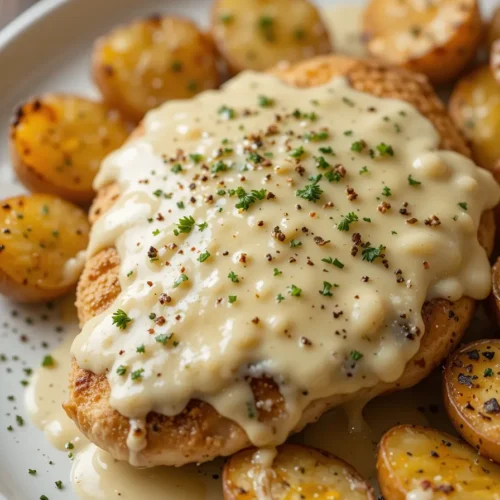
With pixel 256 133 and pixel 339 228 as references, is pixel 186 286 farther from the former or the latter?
pixel 256 133

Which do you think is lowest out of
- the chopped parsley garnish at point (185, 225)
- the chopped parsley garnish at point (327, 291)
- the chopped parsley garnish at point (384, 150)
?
the chopped parsley garnish at point (384, 150)

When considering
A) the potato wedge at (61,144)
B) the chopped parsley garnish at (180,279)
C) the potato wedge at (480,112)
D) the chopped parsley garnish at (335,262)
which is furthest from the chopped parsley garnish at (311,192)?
the potato wedge at (61,144)

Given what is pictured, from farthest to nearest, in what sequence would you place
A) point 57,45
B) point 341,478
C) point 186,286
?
point 57,45 < point 186,286 < point 341,478

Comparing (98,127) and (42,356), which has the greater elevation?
(98,127)

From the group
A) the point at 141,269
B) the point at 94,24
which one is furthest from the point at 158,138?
the point at 94,24

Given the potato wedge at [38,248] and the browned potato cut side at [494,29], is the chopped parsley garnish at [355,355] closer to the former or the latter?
the potato wedge at [38,248]

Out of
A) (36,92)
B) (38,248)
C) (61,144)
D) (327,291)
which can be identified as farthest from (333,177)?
(36,92)

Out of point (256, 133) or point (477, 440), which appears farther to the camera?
point (256, 133)

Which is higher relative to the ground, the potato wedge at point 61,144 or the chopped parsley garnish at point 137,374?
the potato wedge at point 61,144
